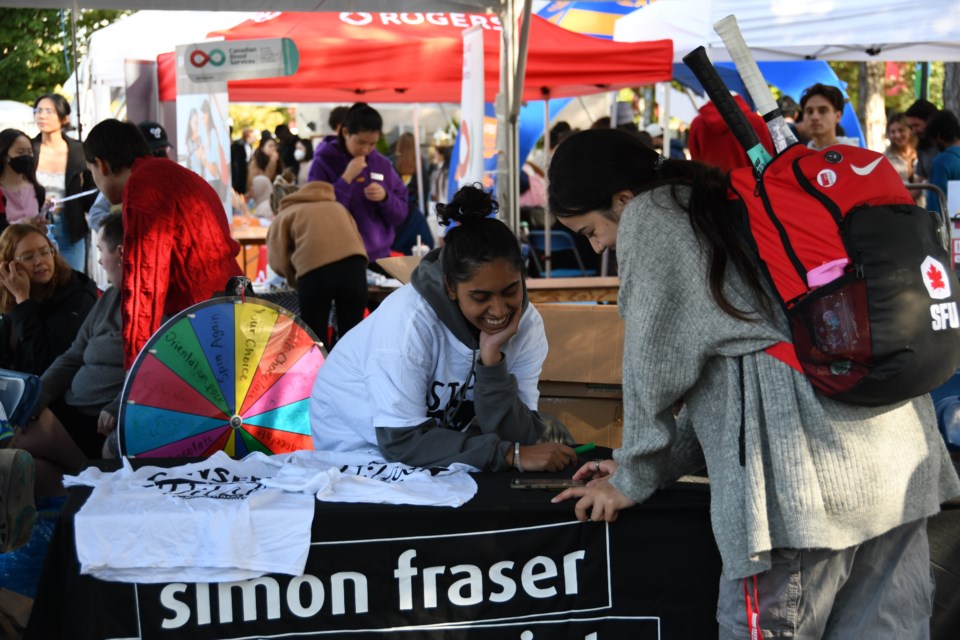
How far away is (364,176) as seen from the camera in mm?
6852

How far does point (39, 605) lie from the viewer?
2.36 metres

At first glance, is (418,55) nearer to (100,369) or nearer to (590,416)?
(590,416)

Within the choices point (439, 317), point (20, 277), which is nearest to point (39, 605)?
point (439, 317)

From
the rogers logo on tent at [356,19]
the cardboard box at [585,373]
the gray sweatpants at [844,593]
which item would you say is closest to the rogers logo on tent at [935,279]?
the gray sweatpants at [844,593]

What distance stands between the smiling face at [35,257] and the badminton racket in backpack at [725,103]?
3317mm

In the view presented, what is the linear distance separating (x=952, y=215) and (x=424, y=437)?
14.7ft

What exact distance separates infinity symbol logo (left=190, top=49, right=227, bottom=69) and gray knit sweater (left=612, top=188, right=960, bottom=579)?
174 inches

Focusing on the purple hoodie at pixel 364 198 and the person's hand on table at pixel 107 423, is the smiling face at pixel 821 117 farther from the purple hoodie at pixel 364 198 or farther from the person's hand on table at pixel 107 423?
the person's hand on table at pixel 107 423

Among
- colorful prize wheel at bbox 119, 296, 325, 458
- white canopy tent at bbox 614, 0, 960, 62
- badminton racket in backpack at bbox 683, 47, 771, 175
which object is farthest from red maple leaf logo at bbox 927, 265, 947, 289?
white canopy tent at bbox 614, 0, 960, 62

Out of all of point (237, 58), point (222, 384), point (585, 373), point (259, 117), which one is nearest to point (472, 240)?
point (222, 384)

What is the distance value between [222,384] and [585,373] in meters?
1.56

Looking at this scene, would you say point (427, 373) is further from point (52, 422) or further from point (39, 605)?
point (52, 422)

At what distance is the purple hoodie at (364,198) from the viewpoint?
→ 6.84 m

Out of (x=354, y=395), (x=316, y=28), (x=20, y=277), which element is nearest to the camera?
(x=354, y=395)
